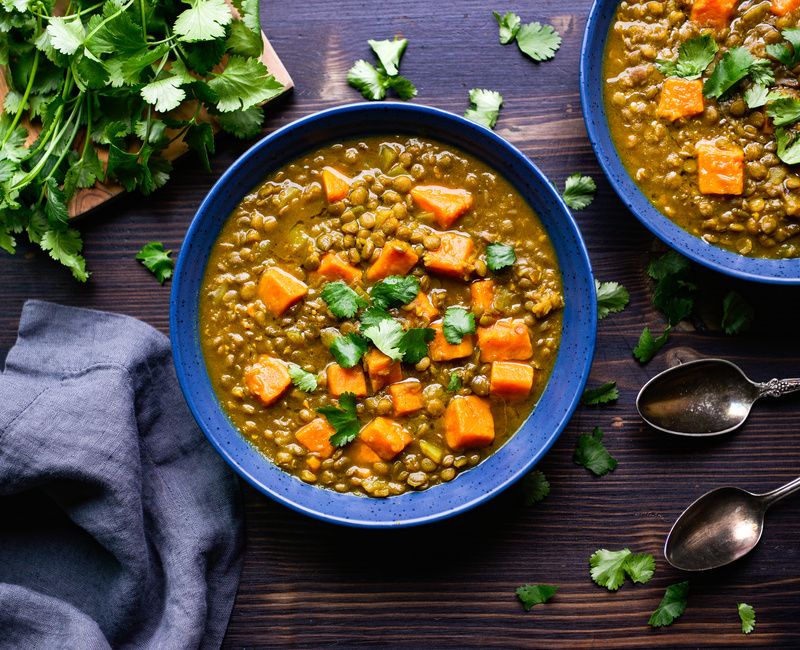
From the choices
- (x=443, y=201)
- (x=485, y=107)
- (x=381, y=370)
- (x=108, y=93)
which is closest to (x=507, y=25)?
(x=485, y=107)

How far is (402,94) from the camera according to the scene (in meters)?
3.67

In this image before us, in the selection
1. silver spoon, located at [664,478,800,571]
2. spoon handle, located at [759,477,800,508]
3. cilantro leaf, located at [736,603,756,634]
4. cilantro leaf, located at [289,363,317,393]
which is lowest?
cilantro leaf, located at [736,603,756,634]

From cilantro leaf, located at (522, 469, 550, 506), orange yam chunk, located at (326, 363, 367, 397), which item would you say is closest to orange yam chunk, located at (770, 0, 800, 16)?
cilantro leaf, located at (522, 469, 550, 506)

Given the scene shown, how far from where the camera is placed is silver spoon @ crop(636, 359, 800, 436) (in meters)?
3.63

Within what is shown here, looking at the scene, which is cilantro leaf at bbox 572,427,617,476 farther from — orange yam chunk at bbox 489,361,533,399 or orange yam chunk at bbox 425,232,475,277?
orange yam chunk at bbox 425,232,475,277

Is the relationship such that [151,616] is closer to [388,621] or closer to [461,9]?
[388,621]

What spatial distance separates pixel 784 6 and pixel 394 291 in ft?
7.73

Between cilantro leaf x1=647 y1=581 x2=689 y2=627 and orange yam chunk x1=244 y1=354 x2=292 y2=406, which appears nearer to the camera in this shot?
orange yam chunk x1=244 y1=354 x2=292 y2=406

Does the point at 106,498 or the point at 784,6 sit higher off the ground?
the point at 784,6

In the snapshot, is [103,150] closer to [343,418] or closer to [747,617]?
[343,418]

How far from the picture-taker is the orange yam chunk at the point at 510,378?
3.36 m

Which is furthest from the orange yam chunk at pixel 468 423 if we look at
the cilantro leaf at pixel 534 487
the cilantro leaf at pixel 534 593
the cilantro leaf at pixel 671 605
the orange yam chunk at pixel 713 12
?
the orange yam chunk at pixel 713 12

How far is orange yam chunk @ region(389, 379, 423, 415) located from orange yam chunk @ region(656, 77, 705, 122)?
181cm

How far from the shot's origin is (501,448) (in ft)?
11.3
